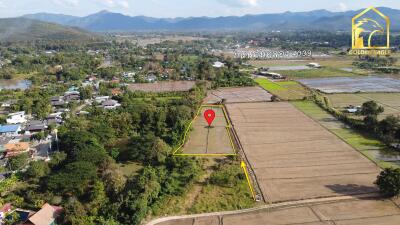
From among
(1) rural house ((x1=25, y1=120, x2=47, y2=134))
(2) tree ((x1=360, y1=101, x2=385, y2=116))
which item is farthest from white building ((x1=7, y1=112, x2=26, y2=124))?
(2) tree ((x1=360, y1=101, x2=385, y2=116))

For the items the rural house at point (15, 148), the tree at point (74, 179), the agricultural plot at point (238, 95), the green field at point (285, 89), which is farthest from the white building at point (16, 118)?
the green field at point (285, 89)

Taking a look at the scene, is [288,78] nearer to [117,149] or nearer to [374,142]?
[374,142]

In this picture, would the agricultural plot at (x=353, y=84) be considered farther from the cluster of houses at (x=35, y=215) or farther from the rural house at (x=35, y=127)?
the cluster of houses at (x=35, y=215)

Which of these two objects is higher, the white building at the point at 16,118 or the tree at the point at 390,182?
the white building at the point at 16,118

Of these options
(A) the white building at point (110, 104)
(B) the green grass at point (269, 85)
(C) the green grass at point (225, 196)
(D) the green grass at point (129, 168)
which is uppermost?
(B) the green grass at point (269, 85)

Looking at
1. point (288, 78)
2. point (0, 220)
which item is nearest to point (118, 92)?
point (288, 78)

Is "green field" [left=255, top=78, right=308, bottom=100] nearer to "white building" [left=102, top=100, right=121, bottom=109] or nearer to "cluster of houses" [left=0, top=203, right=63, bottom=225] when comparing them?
"white building" [left=102, top=100, right=121, bottom=109]
